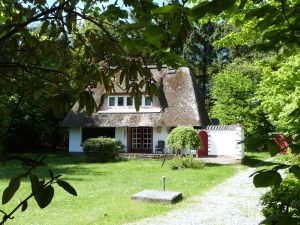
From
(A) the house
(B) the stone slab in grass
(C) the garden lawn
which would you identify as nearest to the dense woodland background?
(C) the garden lawn

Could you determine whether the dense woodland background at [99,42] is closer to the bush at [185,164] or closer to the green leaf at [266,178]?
the green leaf at [266,178]

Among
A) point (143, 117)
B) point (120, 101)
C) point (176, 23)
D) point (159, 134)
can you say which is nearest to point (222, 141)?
point (159, 134)

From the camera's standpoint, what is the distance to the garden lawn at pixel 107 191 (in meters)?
9.01

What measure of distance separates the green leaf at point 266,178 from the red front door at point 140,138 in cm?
2564

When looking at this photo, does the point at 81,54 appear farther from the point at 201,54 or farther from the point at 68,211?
the point at 201,54

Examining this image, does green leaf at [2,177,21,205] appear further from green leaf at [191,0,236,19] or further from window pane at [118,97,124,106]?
window pane at [118,97,124,106]

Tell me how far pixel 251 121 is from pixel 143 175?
17737 mm

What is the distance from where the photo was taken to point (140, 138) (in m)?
27.0

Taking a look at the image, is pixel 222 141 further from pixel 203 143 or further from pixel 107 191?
pixel 107 191

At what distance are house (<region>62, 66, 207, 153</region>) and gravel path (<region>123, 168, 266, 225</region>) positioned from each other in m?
12.5

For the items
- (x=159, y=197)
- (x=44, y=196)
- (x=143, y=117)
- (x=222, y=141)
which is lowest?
(x=159, y=197)

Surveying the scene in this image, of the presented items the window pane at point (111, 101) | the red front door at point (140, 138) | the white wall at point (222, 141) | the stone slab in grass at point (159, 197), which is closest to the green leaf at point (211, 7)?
the stone slab in grass at point (159, 197)

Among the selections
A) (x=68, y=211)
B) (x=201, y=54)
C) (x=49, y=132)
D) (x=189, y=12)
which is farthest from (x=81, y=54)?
(x=201, y=54)

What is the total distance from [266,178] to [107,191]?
11.7 meters
